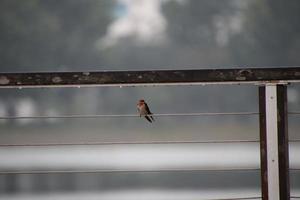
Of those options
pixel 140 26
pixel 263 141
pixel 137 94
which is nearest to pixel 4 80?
pixel 263 141

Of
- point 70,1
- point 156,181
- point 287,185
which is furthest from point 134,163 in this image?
point 287,185

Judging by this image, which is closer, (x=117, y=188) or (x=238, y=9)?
(x=117, y=188)

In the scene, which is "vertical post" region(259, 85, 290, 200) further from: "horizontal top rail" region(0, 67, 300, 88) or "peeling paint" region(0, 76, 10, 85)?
"peeling paint" region(0, 76, 10, 85)

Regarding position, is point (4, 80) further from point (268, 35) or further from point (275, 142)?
point (268, 35)

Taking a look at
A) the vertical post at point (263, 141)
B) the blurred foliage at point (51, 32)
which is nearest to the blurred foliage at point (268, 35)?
the blurred foliage at point (51, 32)

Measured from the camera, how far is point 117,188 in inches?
563

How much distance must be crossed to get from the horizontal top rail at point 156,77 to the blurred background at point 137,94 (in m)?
9.49

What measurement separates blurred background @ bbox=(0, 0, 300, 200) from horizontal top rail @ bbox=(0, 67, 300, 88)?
949cm

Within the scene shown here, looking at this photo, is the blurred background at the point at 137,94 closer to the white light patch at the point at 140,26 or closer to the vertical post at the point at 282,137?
the white light patch at the point at 140,26

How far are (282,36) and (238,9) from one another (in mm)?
1597

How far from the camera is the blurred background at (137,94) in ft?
42.7

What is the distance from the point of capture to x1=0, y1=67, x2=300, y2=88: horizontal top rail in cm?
123

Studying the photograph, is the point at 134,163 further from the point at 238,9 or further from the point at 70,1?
the point at 70,1

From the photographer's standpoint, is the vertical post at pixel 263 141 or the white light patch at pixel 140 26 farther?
the white light patch at pixel 140 26
